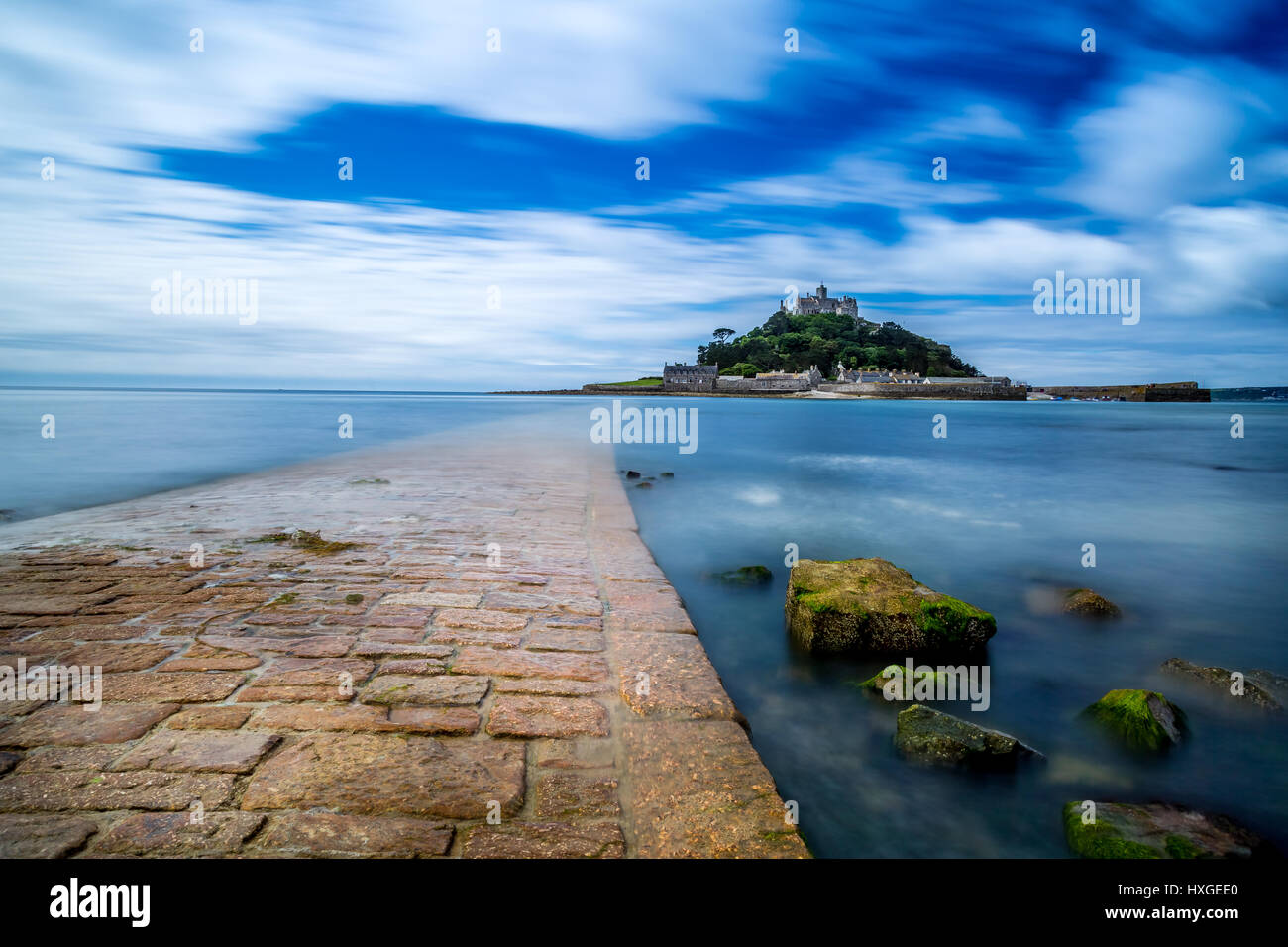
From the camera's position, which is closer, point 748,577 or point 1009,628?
point 1009,628

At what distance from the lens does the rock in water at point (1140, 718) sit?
355cm

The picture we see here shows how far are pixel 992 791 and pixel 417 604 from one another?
351 cm

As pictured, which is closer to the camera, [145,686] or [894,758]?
[145,686]

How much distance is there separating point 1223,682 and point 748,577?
3.57 meters

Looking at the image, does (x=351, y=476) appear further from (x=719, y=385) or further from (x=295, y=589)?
(x=719, y=385)

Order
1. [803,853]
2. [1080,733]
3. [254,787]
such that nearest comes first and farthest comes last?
[803,853] < [254,787] < [1080,733]

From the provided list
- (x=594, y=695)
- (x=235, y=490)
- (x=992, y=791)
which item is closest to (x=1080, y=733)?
(x=992, y=791)

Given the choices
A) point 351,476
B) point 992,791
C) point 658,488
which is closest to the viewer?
point 992,791

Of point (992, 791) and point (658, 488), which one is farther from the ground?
point (658, 488)

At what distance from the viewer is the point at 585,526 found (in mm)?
7180

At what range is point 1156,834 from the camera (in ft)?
8.70

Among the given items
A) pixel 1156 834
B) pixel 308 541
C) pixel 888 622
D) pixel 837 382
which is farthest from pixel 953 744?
pixel 837 382
